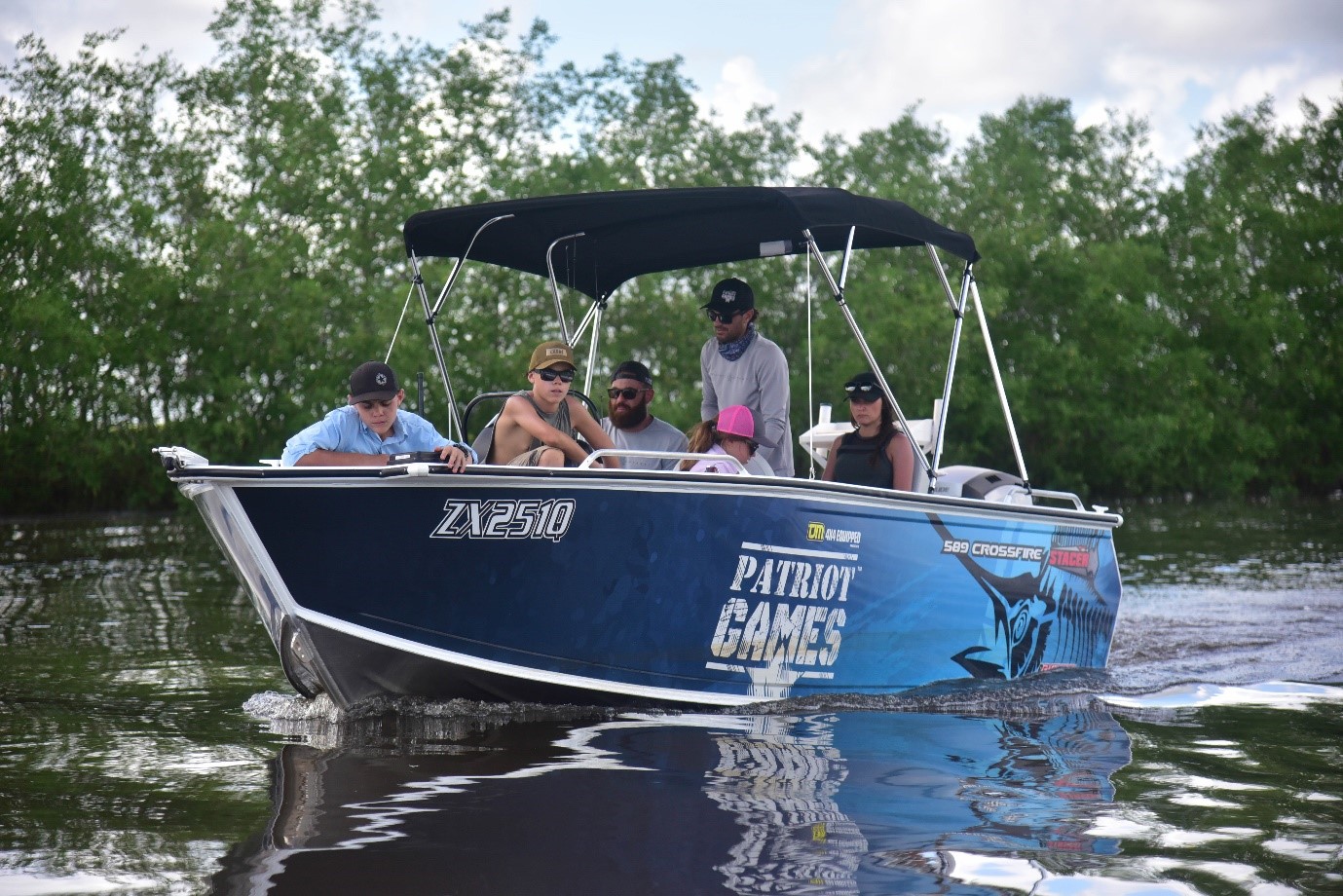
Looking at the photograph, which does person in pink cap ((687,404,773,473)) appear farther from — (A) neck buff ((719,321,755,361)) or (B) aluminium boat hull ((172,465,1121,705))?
(B) aluminium boat hull ((172,465,1121,705))

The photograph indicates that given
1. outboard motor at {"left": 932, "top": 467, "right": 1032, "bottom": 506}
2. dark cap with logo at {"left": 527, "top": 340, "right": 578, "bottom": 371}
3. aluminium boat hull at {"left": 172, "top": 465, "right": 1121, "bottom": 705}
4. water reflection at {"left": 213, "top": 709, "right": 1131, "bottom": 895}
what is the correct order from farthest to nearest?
outboard motor at {"left": 932, "top": 467, "right": 1032, "bottom": 506}
dark cap with logo at {"left": 527, "top": 340, "right": 578, "bottom": 371}
aluminium boat hull at {"left": 172, "top": 465, "right": 1121, "bottom": 705}
water reflection at {"left": 213, "top": 709, "right": 1131, "bottom": 895}

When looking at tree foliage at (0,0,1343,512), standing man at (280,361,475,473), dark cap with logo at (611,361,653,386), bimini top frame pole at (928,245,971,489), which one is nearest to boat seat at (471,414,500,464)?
standing man at (280,361,475,473)

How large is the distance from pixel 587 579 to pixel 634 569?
0.21 meters

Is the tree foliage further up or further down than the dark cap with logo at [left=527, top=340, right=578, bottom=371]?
further up

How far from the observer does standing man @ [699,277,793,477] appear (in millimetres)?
7852

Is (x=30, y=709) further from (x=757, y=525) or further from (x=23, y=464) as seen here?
(x=23, y=464)

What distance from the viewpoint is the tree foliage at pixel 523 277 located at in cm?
3036

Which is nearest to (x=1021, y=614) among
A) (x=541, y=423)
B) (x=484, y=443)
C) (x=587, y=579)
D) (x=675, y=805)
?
(x=587, y=579)

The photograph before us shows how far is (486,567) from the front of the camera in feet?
20.4

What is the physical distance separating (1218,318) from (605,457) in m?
38.4

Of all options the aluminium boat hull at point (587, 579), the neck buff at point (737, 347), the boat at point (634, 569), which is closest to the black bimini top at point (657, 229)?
the boat at point (634, 569)

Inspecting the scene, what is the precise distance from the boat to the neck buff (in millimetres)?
626

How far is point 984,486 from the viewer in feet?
27.3

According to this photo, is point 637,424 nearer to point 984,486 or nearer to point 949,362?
point 949,362
